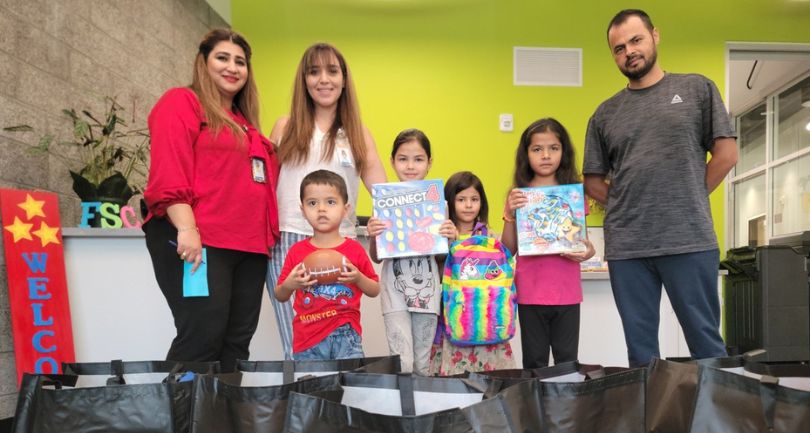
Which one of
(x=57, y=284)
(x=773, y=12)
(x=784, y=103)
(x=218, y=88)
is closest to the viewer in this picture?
(x=218, y=88)

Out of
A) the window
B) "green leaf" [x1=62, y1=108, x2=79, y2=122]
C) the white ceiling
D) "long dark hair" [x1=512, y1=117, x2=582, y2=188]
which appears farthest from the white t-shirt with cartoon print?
the window

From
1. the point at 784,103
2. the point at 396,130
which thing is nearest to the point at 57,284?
the point at 396,130

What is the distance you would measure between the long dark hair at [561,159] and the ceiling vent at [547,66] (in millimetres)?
3035

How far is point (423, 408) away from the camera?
1478mm

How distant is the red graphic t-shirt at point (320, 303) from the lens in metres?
1.93

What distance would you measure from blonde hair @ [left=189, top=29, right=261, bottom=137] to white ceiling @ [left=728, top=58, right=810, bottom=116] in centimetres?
587

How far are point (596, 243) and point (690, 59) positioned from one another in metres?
1.88

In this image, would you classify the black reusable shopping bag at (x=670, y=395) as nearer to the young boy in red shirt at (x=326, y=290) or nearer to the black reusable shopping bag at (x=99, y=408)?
the young boy in red shirt at (x=326, y=290)

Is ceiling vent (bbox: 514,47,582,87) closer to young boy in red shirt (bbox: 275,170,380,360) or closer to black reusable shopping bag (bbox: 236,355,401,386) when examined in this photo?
young boy in red shirt (bbox: 275,170,380,360)

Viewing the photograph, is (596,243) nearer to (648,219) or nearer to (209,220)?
(648,219)

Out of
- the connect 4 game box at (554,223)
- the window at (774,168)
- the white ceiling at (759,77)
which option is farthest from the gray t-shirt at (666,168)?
the window at (774,168)

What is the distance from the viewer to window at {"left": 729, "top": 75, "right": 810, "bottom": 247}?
253 inches

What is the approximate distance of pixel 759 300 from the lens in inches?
207

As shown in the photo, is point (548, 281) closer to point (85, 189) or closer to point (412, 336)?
point (412, 336)
